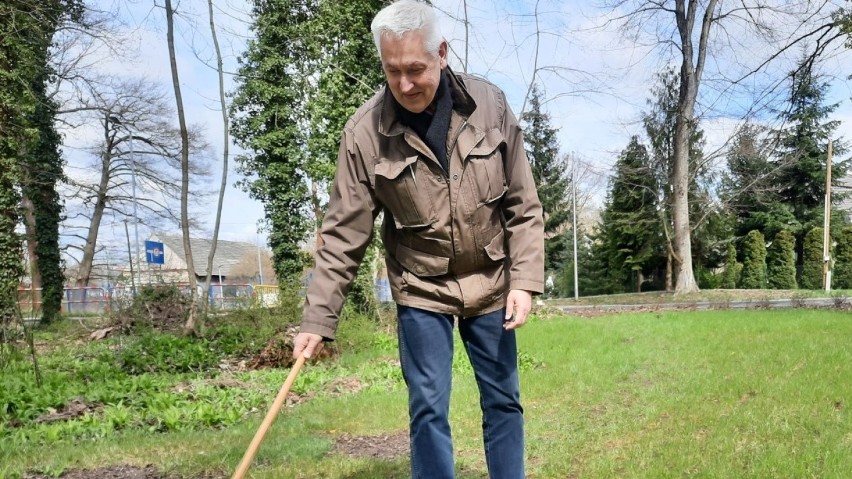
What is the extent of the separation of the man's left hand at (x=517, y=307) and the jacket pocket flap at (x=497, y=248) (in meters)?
0.16

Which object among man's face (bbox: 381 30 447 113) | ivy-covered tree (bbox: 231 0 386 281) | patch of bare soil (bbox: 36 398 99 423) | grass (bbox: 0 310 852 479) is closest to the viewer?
man's face (bbox: 381 30 447 113)

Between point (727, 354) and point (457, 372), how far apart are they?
119 inches

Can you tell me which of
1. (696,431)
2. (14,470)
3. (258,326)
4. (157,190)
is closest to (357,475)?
(14,470)

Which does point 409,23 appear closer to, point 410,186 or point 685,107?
point 410,186

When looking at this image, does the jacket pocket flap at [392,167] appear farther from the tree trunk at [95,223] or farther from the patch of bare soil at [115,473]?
the tree trunk at [95,223]

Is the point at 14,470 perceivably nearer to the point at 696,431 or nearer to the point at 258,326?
the point at 696,431

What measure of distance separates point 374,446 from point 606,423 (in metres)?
1.60

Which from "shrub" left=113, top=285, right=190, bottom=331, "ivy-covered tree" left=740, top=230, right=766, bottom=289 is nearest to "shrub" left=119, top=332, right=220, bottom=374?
"shrub" left=113, top=285, right=190, bottom=331

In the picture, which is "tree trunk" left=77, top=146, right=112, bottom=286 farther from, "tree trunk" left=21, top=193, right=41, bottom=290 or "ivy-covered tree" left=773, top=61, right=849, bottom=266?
"ivy-covered tree" left=773, top=61, right=849, bottom=266

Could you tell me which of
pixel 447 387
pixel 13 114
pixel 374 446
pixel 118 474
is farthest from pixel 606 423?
pixel 13 114

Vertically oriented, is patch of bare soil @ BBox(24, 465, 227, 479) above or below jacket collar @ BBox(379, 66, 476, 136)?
below

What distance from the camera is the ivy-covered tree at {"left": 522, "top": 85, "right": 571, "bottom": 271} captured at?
121 feet

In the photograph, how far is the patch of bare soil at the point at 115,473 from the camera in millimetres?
3338

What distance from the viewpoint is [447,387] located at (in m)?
2.37
